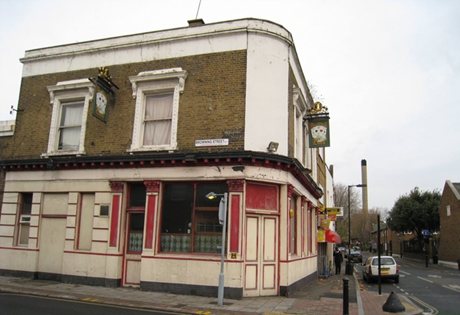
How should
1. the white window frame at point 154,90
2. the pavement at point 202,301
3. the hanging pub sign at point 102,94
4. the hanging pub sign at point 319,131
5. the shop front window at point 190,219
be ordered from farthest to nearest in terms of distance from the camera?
the hanging pub sign at point 319,131
the white window frame at point 154,90
the hanging pub sign at point 102,94
the shop front window at point 190,219
the pavement at point 202,301

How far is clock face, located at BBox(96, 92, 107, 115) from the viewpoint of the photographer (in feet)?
46.9

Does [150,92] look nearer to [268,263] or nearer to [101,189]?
[101,189]

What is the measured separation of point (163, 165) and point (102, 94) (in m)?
3.78

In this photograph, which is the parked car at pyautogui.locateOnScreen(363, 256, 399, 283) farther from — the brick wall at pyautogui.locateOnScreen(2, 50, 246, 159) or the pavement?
the brick wall at pyautogui.locateOnScreen(2, 50, 246, 159)

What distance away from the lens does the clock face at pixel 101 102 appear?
14297 millimetres

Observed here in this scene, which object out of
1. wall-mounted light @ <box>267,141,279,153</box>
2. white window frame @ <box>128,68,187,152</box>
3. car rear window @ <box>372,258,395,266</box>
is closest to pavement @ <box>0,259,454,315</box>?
wall-mounted light @ <box>267,141,279,153</box>

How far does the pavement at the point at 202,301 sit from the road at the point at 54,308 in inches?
17.1

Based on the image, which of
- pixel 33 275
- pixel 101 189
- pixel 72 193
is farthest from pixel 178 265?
pixel 33 275

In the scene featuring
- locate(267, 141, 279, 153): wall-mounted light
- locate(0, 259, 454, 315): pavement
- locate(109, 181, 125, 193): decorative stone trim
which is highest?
locate(267, 141, 279, 153): wall-mounted light

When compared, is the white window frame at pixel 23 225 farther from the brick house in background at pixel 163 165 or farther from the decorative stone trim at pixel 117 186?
the decorative stone trim at pixel 117 186

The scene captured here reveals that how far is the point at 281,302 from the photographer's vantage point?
12.0 metres

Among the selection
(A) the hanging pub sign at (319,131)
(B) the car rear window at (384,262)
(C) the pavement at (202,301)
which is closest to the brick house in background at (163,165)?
(C) the pavement at (202,301)

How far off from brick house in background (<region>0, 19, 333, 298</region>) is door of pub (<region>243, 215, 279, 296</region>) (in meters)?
0.04

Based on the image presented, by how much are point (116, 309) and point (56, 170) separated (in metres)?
7.61
